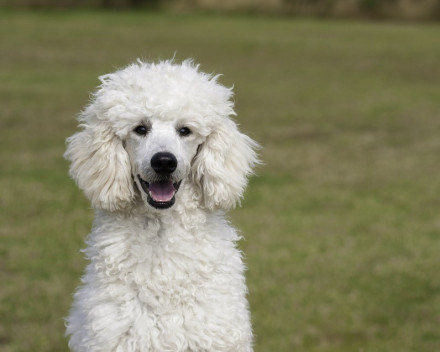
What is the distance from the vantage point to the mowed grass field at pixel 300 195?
7.67 metres

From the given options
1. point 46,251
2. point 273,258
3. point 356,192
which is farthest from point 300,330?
point 356,192

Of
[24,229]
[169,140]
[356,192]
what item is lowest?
[24,229]

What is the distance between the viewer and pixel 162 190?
396 centimetres

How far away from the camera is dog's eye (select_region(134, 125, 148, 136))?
4.04 meters

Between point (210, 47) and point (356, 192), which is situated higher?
point (210, 47)

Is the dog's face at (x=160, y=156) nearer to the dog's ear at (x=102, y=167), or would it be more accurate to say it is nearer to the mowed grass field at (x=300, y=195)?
the dog's ear at (x=102, y=167)

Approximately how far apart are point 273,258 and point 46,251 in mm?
2446

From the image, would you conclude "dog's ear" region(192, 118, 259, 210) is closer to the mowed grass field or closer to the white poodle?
the white poodle

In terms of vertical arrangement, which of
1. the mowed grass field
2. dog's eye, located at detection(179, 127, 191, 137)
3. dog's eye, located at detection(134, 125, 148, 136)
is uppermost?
dog's eye, located at detection(179, 127, 191, 137)

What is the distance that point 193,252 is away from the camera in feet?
13.2

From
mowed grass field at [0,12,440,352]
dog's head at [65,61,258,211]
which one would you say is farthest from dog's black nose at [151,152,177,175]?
mowed grass field at [0,12,440,352]

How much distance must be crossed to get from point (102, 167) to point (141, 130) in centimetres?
25

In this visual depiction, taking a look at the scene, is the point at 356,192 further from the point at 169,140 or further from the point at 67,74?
the point at 67,74

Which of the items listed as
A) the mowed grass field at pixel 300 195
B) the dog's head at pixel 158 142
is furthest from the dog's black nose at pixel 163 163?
the mowed grass field at pixel 300 195
